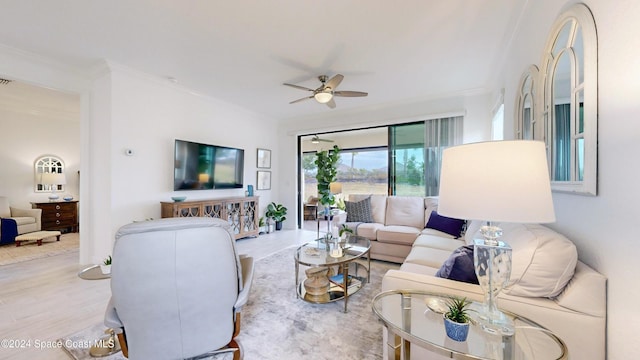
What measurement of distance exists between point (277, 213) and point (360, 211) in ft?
7.36

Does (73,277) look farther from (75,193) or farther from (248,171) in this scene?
(75,193)

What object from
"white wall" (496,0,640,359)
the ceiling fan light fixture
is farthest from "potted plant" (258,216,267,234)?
"white wall" (496,0,640,359)

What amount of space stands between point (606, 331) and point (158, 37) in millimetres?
3860

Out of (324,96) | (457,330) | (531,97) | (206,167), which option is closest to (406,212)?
(324,96)

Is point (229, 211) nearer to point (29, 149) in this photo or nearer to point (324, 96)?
point (324, 96)

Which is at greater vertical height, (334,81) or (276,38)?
(276,38)

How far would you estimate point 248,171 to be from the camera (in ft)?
17.1

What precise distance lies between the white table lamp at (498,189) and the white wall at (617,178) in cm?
29

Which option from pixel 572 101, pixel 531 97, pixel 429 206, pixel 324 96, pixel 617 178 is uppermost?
pixel 324 96

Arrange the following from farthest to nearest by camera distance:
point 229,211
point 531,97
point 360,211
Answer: point 229,211 → point 360,211 → point 531,97

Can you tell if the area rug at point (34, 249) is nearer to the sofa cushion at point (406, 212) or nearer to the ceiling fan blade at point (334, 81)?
the ceiling fan blade at point (334, 81)

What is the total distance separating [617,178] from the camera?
938 mm

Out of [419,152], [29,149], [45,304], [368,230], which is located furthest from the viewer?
[29,149]

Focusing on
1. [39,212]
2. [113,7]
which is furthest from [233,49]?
[39,212]
